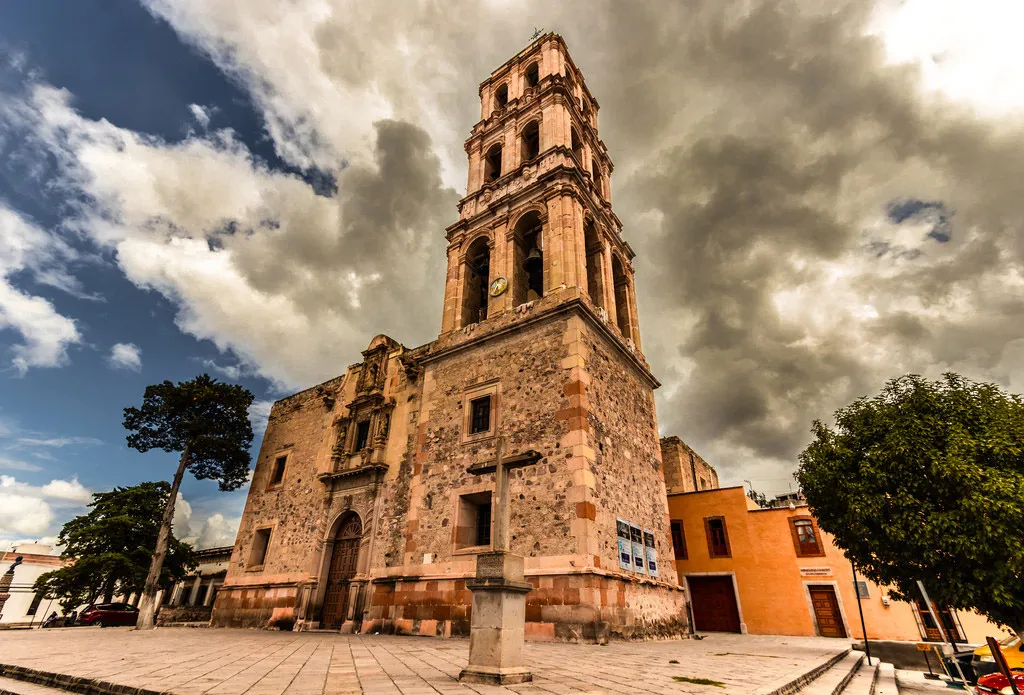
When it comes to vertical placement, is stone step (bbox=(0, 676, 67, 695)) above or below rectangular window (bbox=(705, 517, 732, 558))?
below

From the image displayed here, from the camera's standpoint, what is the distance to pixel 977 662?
9383 mm

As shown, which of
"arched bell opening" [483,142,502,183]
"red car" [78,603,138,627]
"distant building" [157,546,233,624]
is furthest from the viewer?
"distant building" [157,546,233,624]

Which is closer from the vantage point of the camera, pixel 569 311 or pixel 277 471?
pixel 569 311

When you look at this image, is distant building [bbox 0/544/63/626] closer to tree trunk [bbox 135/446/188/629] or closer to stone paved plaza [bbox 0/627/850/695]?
tree trunk [bbox 135/446/188/629]

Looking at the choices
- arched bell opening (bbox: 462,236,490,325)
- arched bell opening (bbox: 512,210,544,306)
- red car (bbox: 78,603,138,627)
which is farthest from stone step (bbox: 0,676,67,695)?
red car (bbox: 78,603,138,627)

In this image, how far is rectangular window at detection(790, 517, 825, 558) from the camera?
699 inches

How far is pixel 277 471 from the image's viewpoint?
69.0 feet

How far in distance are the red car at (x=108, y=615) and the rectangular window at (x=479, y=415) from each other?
729 inches

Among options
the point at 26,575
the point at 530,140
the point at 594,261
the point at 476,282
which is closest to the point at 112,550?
the point at 26,575

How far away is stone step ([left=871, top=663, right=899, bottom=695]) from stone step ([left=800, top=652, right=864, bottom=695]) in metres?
0.38

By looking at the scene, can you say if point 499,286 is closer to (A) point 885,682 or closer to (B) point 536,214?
(B) point 536,214

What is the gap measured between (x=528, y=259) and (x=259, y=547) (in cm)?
1585

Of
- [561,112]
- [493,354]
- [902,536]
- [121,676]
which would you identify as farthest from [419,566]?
[561,112]

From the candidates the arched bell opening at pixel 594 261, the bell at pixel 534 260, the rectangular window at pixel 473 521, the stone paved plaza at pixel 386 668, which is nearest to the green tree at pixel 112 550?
the stone paved plaza at pixel 386 668
